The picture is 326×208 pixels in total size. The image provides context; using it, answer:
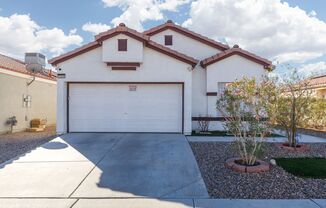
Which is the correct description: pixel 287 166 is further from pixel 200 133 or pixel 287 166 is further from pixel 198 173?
pixel 200 133

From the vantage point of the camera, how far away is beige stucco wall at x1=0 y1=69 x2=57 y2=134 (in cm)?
1450

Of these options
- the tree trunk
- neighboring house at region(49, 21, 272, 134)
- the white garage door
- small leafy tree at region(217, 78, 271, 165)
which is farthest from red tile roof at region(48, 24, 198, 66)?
small leafy tree at region(217, 78, 271, 165)

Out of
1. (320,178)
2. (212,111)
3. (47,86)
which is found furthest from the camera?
(47,86)

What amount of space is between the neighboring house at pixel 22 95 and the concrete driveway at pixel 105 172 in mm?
5530

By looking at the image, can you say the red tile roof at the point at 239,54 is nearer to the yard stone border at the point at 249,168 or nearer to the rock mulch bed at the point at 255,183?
the rock mulch bed at the point at 255,183

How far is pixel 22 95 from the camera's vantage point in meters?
16.1

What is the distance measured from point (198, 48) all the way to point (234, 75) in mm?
2611

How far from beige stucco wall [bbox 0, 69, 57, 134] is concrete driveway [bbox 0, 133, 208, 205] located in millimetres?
5419

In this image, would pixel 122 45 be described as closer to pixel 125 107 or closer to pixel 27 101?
pixel 125 107

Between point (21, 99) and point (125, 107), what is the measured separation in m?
6.35

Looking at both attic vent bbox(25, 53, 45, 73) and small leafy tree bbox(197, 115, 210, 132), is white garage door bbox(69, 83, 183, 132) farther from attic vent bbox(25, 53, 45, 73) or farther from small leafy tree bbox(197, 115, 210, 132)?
attic vent bbox(25, 53, 45, 73)

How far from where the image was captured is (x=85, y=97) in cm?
1375

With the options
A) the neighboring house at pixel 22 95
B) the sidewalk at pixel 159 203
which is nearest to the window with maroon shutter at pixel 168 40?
the neighboring house at pixel 22 95

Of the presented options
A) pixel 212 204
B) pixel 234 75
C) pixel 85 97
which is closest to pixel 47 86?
pixel 85 97
